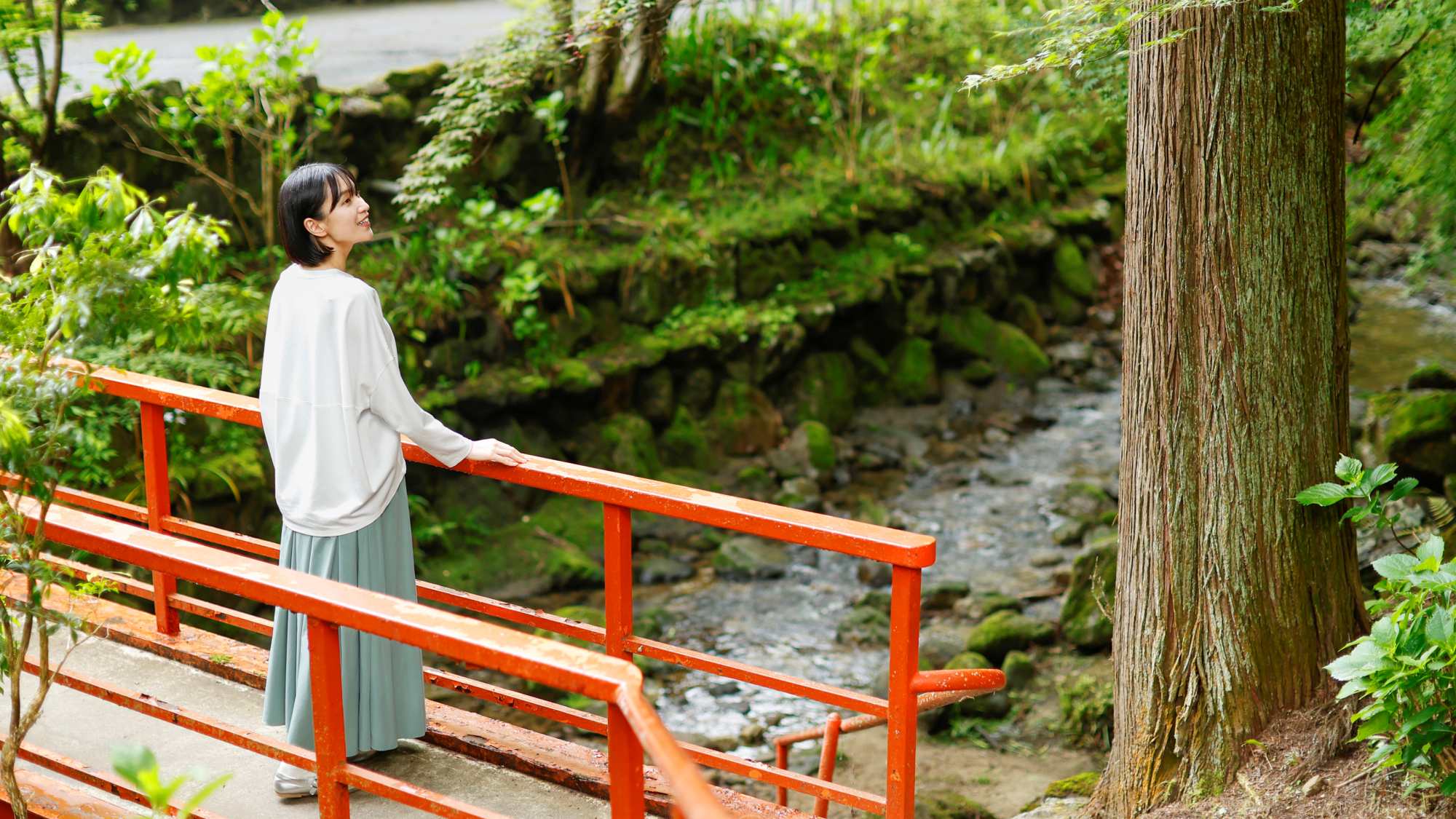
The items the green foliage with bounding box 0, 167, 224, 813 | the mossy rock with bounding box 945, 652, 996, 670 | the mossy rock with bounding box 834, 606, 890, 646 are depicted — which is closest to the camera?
the green foliage with bounding box 0, 167, 224, 813

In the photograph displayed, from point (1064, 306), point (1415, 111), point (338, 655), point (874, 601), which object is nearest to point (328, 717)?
point (338, 655)

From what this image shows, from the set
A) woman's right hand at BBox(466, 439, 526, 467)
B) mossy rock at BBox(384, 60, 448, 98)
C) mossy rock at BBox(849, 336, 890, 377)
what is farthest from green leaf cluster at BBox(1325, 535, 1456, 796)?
mossy rock at BBox(849, 336, 890, 377)

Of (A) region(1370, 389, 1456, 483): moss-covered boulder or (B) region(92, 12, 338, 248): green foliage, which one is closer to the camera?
(A) region(1370, 389, 1456, 483): moss-covered boulder

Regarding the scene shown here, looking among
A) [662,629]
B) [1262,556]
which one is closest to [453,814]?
[1262,556]

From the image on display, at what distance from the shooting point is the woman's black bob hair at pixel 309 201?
3.30 meters

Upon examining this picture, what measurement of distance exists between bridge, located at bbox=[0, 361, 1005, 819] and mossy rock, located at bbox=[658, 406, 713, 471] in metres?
6.19

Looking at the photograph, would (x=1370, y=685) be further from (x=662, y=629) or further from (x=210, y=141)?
(x=210, y=141)

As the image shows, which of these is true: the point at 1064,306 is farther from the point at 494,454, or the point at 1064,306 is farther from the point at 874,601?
the point at 494,454

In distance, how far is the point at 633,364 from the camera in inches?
406

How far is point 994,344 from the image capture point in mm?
13141

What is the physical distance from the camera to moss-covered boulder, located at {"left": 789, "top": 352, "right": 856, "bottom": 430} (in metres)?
11.6

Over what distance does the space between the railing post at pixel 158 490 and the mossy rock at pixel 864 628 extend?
513 cm

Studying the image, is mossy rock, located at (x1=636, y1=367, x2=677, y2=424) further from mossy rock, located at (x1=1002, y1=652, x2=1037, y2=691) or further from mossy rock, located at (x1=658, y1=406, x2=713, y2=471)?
mossy rock, located at (x1=1002, y1=652, x2=1037, y2=691)

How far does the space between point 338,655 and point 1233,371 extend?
2806 mm
